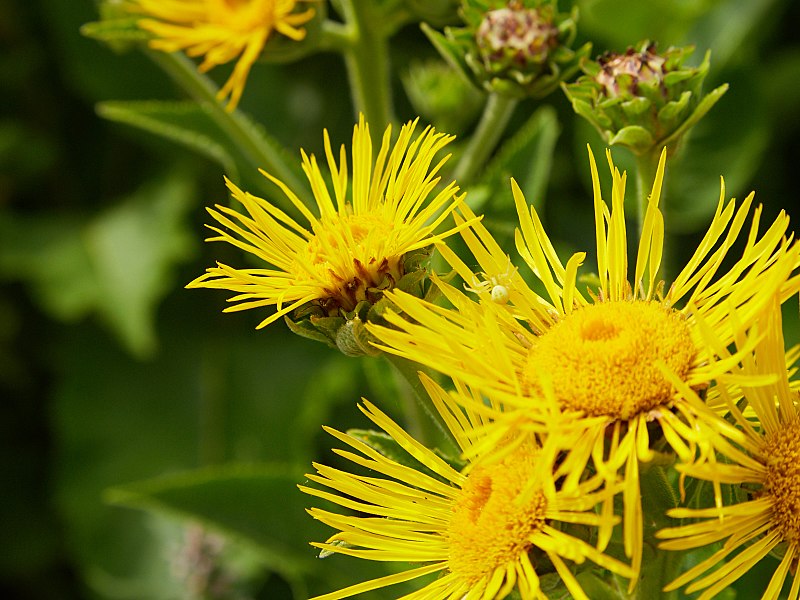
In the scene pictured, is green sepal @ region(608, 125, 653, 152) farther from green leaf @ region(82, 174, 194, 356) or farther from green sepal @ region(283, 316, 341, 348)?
green leaf @ region(82, 174, 194, 356)

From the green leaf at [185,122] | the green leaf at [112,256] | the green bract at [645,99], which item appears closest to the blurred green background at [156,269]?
the green leaf at [112,256]

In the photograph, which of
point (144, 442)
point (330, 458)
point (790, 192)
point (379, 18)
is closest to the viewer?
point (379, 18)

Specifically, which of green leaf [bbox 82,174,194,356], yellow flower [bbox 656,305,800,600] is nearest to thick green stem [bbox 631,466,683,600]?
yellow flower [bbox 656,305,800,600]

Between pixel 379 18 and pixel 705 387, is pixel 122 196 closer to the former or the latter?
pixel 379 18

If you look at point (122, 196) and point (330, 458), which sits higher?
point (122, 196)

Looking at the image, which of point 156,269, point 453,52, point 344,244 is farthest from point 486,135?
point 156,269

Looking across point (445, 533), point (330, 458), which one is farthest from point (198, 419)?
point (445, 533)

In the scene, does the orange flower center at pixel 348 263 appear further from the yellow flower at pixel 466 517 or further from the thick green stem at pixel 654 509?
the thick green stem at pixel 654 509

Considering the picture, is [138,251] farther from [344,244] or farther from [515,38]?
[344,244]
